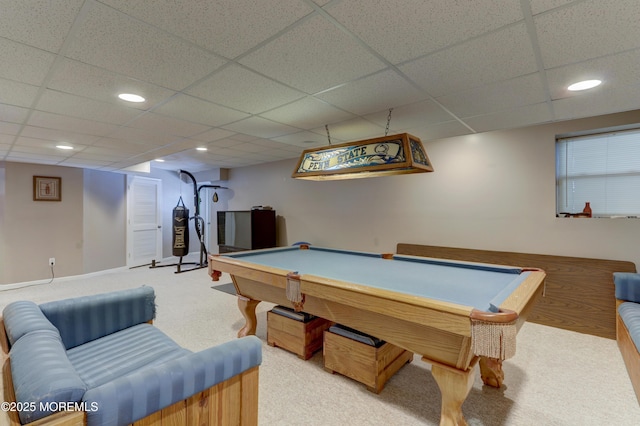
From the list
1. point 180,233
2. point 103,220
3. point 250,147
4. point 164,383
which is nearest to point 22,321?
point 164,383

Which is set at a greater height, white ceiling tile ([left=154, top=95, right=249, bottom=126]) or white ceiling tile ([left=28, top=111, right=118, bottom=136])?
white ceiling tile ([left=154, top=95, right=249, bottom=126])

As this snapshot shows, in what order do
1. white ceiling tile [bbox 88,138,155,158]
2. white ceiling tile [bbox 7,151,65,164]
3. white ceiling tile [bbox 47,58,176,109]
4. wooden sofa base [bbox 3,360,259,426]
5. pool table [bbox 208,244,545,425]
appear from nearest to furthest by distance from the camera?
wooden sofa base [bbox 3,360,259,426] → pool table [bbox 208,244,545,425] → white ceiling tile [bbox 47,58,176,109] → white ceiling tile [bbox 88,138,155,158] → white ceiling tile [bbox 7,151,65,164]

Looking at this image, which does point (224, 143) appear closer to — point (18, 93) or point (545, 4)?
point (18, 93)

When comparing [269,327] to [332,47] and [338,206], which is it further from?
[338,206]

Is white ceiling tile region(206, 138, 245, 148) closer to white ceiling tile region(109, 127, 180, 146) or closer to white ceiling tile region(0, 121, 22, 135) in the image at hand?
white ceiling tile region(109, 127, 180, 146)

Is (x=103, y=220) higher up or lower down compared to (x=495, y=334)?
higher up

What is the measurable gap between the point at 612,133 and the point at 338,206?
356 centimetres

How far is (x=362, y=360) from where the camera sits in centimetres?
216

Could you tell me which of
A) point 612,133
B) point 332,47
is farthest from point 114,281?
point 612,133

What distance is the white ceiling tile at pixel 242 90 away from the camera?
6.87 feet

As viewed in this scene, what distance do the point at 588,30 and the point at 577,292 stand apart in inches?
109

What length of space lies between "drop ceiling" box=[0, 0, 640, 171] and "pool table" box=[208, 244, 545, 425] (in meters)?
1.44

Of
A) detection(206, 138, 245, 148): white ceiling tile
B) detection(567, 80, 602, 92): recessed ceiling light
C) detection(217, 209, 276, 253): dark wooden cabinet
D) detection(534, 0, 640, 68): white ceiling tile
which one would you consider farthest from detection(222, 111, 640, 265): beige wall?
detection(534, 0, 640, 68): white ceiling tile

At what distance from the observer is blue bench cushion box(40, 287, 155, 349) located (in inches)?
71.7
